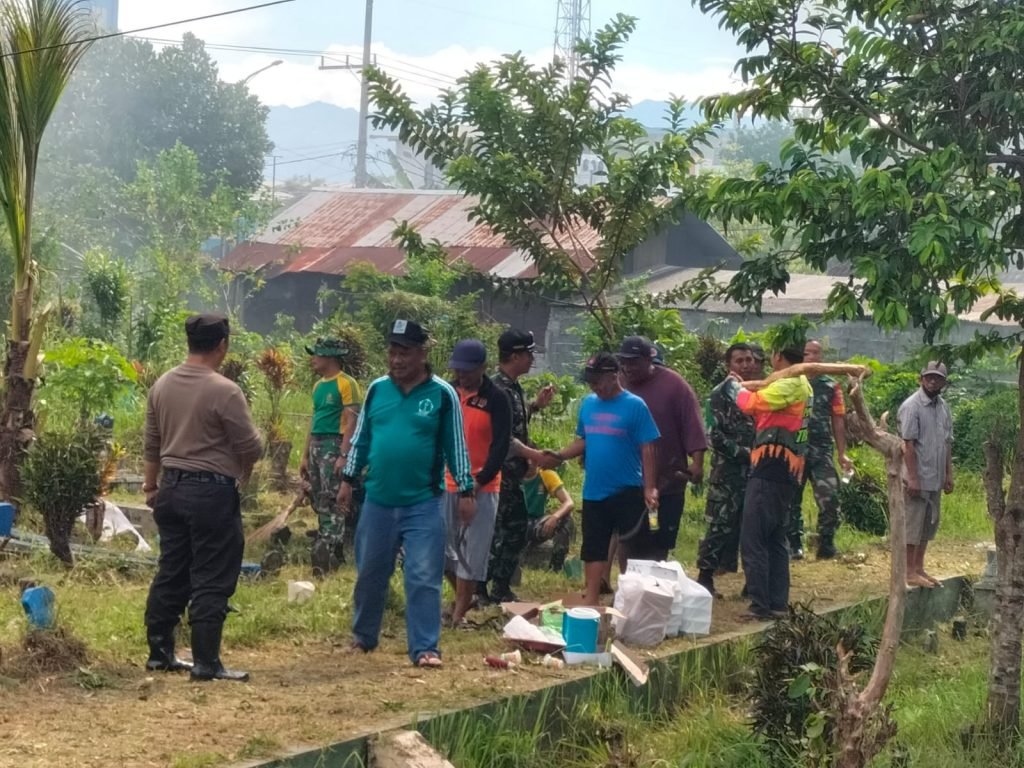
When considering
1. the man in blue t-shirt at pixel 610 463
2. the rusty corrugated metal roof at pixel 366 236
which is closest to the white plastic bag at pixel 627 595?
the man in blue t-shirt at pixel 610 463

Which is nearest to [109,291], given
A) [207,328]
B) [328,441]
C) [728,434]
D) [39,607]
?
[328,441]

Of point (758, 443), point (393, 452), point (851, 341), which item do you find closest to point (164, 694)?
point (393, 452)

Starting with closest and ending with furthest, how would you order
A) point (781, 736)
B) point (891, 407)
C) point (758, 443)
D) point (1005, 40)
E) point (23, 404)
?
point (1005, 40) < point (781, 736) < point (758, 443) < point (23, 404) < point (891, 407)

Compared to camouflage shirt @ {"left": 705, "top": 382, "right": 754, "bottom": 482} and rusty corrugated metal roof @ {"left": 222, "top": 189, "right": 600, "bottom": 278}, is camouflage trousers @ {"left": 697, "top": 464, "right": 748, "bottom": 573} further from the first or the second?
rusty corrugated metal roof @ {"left": 222, "top": 189, "right": 600, "bottom": 278}

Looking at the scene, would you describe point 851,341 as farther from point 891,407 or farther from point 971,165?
point 971,165

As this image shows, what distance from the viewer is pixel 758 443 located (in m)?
9.18

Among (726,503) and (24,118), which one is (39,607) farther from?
(726,503)

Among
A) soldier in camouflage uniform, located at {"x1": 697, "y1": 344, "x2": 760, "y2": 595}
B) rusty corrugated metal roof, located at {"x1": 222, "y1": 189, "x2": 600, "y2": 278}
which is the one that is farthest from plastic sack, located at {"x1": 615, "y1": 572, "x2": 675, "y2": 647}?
rusty corrugated metal roof, located at {"x1": 222, "y1": 189, "x2": 600, "y2": 278}

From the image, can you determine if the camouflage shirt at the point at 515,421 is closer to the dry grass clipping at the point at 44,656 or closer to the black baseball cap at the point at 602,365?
the black baseball cap at the point at 602,365

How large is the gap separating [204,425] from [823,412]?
21.0 feet

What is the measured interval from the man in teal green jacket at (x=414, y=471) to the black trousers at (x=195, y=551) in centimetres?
81

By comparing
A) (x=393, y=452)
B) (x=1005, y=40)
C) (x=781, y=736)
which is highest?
(x=1005, y=40)

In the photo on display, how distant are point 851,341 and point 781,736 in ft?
57.2

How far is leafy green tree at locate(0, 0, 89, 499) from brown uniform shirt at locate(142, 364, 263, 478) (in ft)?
13.8
